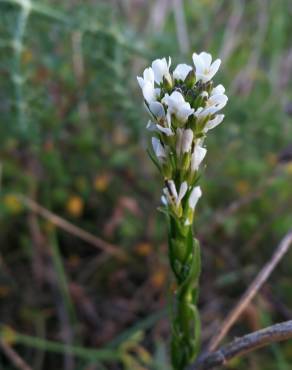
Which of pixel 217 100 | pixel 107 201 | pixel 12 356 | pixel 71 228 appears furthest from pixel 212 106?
pixel 107 201

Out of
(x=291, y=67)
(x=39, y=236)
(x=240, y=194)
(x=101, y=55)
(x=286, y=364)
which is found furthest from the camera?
(x=291, y=67)

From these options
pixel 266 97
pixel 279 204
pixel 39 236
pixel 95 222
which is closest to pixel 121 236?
pixel 95 222

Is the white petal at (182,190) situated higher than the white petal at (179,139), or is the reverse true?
the white petal at (179,139)

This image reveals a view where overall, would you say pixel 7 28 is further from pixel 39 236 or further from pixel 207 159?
pixel 207 159

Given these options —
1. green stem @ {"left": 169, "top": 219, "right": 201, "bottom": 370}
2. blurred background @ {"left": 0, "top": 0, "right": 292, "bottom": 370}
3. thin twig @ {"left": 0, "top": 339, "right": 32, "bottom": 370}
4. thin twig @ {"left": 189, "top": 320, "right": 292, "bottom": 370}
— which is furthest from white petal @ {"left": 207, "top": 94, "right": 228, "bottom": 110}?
thin twig @ {"left": 0, "top": 339, "right": 32, "bottom": 370}

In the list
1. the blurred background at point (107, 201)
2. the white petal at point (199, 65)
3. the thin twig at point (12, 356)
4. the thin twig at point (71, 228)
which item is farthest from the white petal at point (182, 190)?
the thin twig at point (71, 228)

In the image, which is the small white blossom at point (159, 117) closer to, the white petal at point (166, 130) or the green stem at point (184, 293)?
the white petal at point (166, 130)

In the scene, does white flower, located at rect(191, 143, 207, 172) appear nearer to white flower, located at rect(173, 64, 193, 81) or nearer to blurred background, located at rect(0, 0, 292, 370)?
white flower, located at rect(173, 64, 193, 81)
